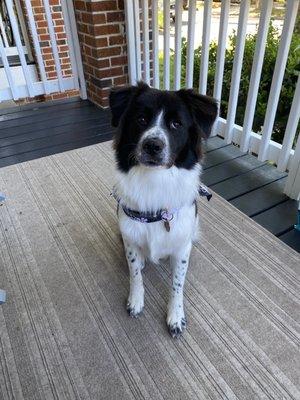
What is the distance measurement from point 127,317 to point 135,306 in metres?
0.06

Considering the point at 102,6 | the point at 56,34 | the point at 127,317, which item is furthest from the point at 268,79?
the point at 56,34

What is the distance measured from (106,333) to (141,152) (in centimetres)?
80

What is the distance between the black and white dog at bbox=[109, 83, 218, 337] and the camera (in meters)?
1.19

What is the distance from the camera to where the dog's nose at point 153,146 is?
1.13 m

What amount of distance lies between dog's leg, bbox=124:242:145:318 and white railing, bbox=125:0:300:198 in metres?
1.18

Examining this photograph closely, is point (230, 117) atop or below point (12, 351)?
atop

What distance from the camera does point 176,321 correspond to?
140 centimetres

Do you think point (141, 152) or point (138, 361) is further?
point (138, 361)

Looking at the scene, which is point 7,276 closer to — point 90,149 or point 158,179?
point 158,179

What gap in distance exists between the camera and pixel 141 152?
1167 millimetres

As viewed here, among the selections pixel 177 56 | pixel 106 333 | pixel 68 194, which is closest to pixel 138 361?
pixel 106 333

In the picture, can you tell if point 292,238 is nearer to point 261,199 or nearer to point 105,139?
point 261,199

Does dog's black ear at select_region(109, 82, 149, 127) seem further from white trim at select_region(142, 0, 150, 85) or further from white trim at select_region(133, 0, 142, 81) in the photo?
Result: white trim at select_region(133, 0, 142, 81)

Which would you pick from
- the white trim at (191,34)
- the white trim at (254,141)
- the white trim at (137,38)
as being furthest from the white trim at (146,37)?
the white trim at (254,141)
